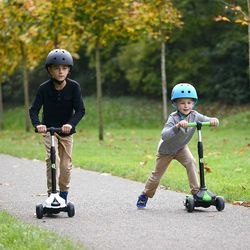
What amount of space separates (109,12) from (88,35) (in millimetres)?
1538

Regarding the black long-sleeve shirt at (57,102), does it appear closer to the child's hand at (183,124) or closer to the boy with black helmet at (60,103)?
the boy with black helmet at (60,103)

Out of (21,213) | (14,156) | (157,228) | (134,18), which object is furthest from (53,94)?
(134,18)

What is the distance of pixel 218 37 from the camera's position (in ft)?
132

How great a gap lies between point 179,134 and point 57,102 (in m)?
1.48

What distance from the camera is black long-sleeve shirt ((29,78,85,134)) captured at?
846 centimetres

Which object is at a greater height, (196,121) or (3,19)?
(3,19)

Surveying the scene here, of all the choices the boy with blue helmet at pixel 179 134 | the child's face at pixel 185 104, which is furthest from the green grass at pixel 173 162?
the child's face at pixel 185 104

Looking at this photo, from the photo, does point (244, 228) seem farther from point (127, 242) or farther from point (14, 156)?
point (14, 156)

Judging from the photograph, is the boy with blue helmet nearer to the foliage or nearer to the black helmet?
the black helmet

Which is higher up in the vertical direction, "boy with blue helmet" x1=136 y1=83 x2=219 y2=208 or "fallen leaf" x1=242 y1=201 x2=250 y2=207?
"boy with blue helmet" x1=136 y1=83 x2=219 y2=208

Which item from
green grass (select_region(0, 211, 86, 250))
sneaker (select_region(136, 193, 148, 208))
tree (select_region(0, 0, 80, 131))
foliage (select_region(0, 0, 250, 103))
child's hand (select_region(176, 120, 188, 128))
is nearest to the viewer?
green grass (select_region(0, 211, 86, 250))

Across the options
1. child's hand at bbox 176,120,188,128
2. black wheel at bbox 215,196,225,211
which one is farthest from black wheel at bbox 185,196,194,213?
child's hand at bbox 176,120,188,128

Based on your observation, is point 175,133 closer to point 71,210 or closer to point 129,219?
point 129,219

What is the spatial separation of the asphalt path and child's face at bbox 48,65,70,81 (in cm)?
160
